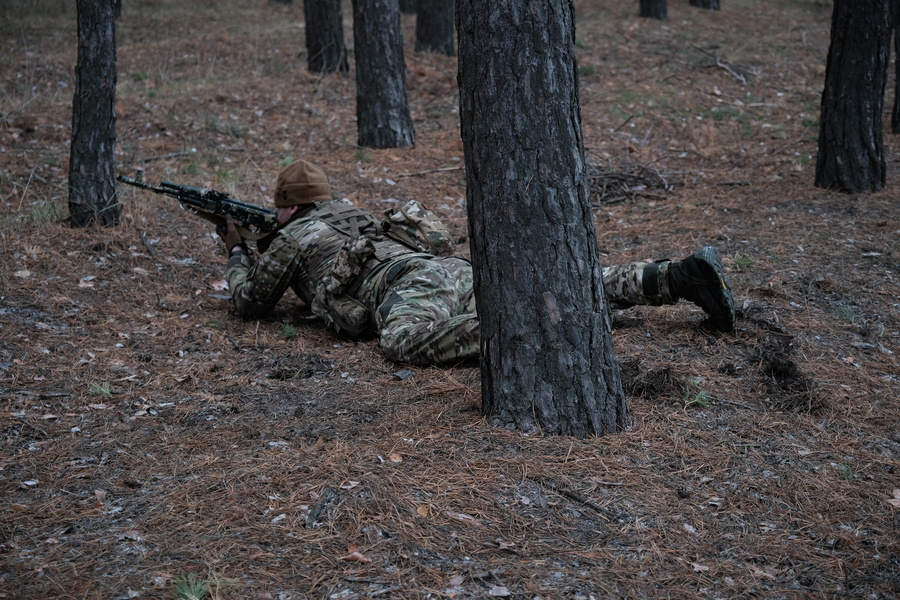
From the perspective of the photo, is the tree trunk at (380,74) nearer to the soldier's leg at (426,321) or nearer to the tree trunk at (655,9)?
the soldier's leg at (426,321)

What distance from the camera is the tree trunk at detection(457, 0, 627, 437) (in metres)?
3.35

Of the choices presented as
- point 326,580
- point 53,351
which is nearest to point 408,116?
point 53,351

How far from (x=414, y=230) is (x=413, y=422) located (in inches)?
83.9

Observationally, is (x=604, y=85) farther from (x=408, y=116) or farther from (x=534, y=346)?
(x=534, y=346)

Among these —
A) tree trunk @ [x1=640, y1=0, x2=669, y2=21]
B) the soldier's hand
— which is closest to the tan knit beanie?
the soldier's hand

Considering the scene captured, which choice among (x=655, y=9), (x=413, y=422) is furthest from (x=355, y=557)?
(x=655, y=9)

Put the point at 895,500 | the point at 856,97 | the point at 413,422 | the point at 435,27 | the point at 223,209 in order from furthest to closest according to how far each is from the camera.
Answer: the point at 435,27, the point at 856,97, the point at 223,209, the point at 413,422, the point at 895,500

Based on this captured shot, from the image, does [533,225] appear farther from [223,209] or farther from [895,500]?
[223,209]

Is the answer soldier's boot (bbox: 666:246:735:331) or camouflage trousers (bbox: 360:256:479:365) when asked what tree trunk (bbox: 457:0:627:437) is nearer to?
camouflage trousers (bbox: 360:256:479:365)

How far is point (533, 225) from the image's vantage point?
11.3 ft

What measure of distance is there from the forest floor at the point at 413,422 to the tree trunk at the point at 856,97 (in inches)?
12.7

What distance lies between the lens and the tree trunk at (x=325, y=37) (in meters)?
12.6

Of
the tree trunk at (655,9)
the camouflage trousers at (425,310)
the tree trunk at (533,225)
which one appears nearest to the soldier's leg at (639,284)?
the camouflage trousers at (425,310)

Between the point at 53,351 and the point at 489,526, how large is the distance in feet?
10.9
